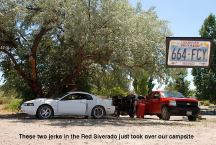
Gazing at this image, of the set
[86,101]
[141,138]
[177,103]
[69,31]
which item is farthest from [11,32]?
[141,138]

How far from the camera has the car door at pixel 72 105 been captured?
22.0 meters

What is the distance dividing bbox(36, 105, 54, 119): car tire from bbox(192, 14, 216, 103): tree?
25637 millimetres

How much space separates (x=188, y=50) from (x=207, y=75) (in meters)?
25.8

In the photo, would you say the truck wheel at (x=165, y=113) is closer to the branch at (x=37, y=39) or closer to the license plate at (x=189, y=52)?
the license plate at (x=189, y=52)

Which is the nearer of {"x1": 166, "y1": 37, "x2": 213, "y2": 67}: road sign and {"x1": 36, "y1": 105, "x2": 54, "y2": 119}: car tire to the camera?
{"x1": 166, "y1": 37, "x2": 213, "y2": 67}: road sign

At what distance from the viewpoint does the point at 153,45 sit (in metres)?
23.7

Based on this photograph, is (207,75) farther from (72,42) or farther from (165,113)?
(72,42)

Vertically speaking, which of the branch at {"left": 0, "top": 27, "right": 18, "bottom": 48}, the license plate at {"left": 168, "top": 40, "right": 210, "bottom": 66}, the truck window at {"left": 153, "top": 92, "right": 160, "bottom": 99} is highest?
the branch at {"left": 0, "top": 27, "right": 18, "bottom": 48}

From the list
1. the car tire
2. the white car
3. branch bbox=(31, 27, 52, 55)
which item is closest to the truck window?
the white car

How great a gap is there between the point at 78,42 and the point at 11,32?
4.53 metres

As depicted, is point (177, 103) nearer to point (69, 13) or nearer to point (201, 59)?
point (201, 59)

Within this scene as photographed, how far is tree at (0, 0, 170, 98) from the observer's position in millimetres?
21734

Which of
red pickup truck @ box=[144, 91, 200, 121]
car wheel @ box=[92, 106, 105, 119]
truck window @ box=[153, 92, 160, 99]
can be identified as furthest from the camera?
truck window @ box=[153, 92, 160, 99]

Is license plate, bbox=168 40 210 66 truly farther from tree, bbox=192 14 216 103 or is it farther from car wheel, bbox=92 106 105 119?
tree, bbox=192 14 216 103
